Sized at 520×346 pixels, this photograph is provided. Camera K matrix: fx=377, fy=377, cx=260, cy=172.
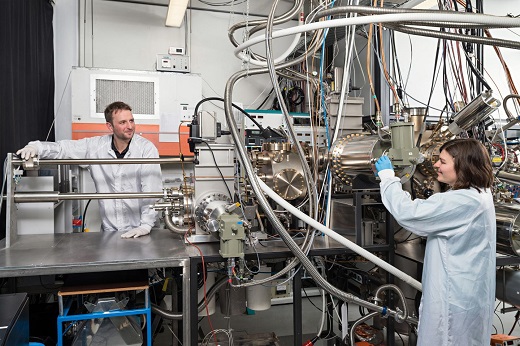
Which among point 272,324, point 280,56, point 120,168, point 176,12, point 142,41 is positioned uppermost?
point 176,12

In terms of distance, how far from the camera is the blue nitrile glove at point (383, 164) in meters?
1.50

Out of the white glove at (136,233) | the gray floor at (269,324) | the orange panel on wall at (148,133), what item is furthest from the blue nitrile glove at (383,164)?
the orange panel on wall at (148,133)

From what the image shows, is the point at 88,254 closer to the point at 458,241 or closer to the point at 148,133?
the point at 458,241

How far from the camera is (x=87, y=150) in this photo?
229 centimetres

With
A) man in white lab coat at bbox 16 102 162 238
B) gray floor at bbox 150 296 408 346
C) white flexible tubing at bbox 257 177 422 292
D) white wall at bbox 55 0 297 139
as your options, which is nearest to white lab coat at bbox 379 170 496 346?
white flexible tubing at bbox 257 177 422 292

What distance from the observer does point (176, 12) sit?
3.33 meters

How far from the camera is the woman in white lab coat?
1.41 meters

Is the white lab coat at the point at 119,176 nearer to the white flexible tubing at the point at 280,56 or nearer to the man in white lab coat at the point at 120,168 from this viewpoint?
the man in white lab coat at the point at 120,168

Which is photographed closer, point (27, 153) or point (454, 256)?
point (454, 256)

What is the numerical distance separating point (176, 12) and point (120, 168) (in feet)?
5.75

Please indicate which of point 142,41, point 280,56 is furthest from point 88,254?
point 142,41

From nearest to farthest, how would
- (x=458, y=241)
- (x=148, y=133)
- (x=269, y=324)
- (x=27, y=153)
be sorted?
(x=458, y=241), (x=27, y=153), (x=269, y=324), (x=148, y=133)

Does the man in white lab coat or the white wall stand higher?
the white wall

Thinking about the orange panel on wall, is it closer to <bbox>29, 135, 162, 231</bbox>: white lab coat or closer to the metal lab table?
<bbox>29, 135, 162, 231</bbox>: white lab coat
